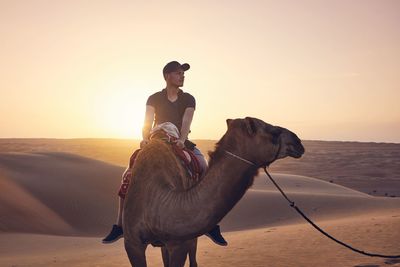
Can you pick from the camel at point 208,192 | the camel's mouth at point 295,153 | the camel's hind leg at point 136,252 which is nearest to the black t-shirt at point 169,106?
the camel at point 208,192

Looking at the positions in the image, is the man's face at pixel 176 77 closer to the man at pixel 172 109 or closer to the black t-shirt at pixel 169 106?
the man at pixel 172 109

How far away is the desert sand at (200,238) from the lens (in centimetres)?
1273

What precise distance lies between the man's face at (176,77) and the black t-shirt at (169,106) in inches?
13.4

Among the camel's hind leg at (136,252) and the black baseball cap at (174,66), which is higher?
the black baseball cap at (174,66)

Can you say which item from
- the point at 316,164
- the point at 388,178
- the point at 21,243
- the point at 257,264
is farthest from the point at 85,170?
the point at 316,164

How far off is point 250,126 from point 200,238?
44.6 ft

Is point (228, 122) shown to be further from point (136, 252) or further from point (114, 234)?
point (114, 234)

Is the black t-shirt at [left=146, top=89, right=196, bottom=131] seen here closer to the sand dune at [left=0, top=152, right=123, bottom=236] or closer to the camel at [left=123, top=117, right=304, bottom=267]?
the camel at [left=123, top=117, right=304, bottom=267]

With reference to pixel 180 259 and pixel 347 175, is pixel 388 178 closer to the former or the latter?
pixel 347 175

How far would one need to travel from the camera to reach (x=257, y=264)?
11695 millimetres

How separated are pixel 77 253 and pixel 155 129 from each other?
9457mm

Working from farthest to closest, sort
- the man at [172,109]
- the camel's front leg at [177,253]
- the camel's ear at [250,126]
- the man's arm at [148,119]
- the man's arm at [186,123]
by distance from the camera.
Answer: the man's arm at [148,119], the man's arm at [186,123], the man at [172,109], the camel's front leg at [177,253], the camel's ear at [250,126]

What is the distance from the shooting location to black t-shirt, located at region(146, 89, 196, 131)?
734 cm

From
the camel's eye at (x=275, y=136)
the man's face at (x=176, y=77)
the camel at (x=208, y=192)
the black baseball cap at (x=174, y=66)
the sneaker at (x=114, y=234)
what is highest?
the black baseball cap at (x=174, y=66)
